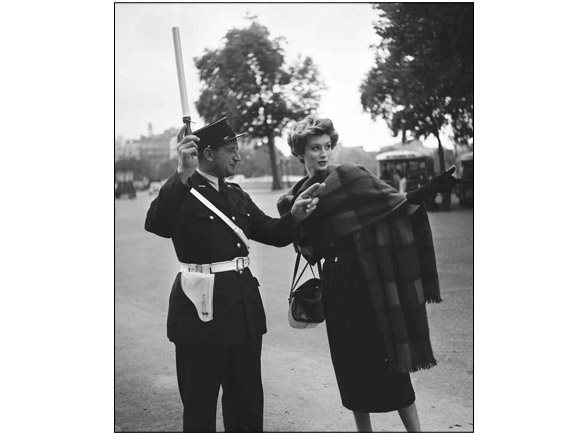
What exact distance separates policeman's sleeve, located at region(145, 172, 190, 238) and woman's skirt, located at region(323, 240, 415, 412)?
0.78 metres

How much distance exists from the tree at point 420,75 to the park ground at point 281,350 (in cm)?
88

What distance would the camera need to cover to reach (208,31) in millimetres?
4500

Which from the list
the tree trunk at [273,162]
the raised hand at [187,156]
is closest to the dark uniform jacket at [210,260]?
the raised hand at [187,156]

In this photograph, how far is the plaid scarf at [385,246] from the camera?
112 inches

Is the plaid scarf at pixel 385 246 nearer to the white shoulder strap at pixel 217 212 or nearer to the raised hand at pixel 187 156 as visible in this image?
the white shoulder strap at pixel 217 212

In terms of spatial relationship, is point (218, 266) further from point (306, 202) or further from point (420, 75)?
point (420, 75)

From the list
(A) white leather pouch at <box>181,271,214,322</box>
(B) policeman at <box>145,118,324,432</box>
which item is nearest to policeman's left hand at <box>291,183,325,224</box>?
(B) policeman at <box>145,118,324,432</box>

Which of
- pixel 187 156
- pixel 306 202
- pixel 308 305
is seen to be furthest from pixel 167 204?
pixel 308 305

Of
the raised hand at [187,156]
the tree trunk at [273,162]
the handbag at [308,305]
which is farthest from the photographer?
the tree trunk at [273,162]

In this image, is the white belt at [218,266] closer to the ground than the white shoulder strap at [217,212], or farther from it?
closer to the ground

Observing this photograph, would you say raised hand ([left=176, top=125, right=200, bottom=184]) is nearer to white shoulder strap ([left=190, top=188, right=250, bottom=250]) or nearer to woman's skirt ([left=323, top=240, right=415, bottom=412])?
white shoulder strap ([left=190, top=188, right=250, bottom=250])
